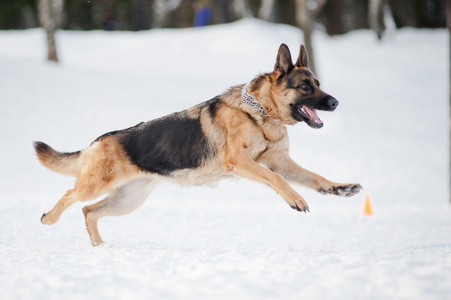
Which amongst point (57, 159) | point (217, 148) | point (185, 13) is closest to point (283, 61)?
point (217, 148)

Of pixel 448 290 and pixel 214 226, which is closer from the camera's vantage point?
pixel 448 290

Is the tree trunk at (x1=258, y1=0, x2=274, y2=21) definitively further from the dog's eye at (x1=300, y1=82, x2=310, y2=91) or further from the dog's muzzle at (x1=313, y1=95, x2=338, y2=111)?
the dog's muzzle at (x1=313, y1=95, x2=338, y2=111)

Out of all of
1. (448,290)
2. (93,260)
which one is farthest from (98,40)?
(448,290)

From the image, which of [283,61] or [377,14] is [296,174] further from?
[377,14]

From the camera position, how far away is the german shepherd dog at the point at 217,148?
186 inches

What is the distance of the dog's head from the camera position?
472 cm

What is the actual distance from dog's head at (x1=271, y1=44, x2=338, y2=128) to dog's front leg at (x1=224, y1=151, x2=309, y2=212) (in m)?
0.62

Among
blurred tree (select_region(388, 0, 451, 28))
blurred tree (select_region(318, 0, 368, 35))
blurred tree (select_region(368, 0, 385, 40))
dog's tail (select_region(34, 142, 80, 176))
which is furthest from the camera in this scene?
blurred tree (select_region(318, 0, 368, 35))

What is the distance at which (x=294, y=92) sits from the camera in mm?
4773

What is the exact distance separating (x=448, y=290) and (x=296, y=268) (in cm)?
91

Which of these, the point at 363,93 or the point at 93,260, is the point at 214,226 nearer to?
the point at 93,260

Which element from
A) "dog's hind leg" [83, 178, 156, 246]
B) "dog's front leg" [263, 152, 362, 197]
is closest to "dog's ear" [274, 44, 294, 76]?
"dog's front leg" [263, 152, 362, 197]

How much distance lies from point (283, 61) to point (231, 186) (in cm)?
622

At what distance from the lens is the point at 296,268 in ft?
10.5
